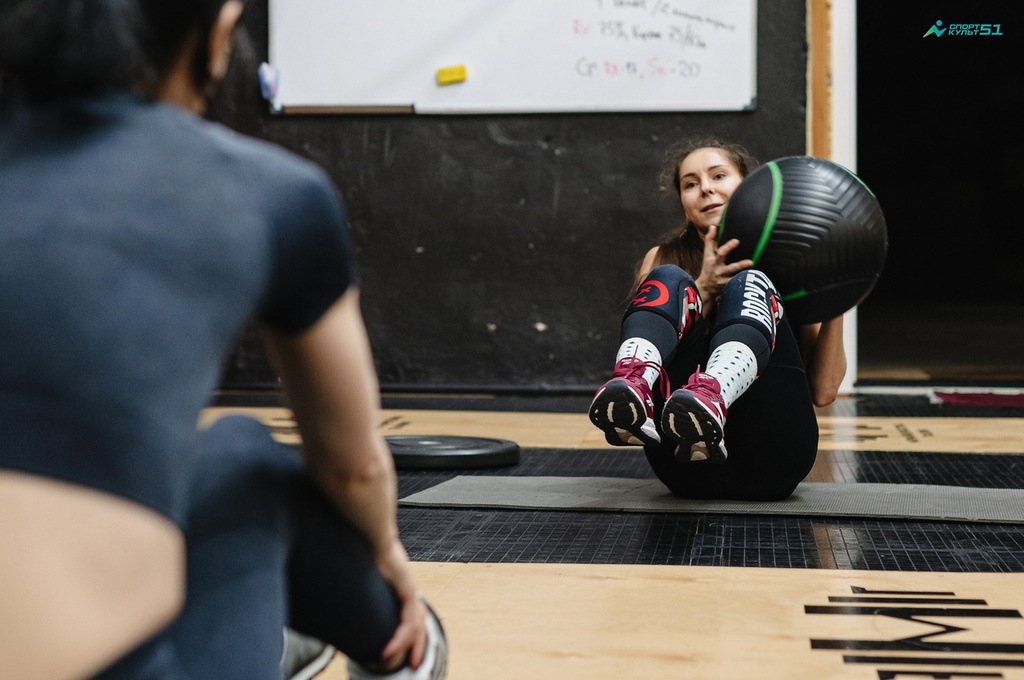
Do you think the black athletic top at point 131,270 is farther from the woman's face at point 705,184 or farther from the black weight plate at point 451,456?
the black weight plate at point 451,456

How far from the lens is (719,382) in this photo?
73.5 inches

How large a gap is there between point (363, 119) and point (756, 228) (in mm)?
2654

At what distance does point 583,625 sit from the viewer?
1378 mm

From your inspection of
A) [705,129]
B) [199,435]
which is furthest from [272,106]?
[199,435]

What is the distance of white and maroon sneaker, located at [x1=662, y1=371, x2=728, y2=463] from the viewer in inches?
69.9

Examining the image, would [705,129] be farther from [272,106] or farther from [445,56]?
[272,106]

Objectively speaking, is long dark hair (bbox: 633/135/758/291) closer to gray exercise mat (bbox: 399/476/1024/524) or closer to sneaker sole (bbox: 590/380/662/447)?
gray exercise mat (bbox: 399/476/1024/524)

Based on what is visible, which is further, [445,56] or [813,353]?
[445,56]

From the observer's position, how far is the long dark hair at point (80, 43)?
60cm

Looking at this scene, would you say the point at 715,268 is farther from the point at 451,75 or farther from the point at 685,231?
the point at 451,75

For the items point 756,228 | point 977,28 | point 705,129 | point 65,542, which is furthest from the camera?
point 977,28

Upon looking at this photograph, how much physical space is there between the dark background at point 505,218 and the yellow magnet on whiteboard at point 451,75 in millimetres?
136

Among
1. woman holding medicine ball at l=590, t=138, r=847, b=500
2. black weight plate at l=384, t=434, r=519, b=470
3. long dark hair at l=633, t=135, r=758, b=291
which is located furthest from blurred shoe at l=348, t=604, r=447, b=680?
black weight plate at l=384, t=434, r=519, b=470

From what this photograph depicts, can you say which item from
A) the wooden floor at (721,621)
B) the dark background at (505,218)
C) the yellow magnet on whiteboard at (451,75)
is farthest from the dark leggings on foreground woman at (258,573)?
the yellow magnet on whiteboard at (451,75)
